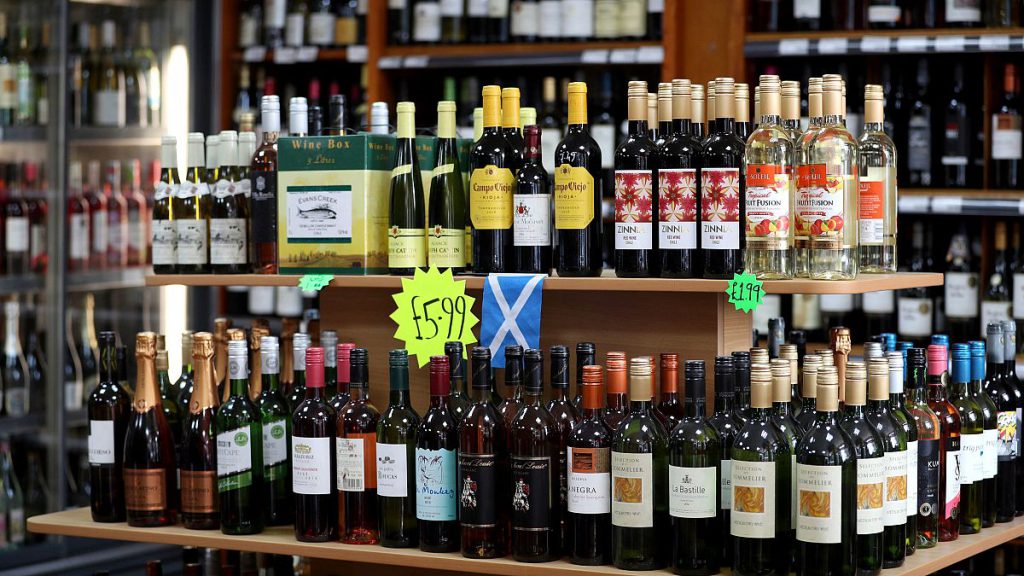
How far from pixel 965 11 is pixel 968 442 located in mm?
1915

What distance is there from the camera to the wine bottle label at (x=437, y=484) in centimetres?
234

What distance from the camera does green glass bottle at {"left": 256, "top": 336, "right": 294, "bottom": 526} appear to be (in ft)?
8.46

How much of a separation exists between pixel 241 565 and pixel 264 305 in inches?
78.6

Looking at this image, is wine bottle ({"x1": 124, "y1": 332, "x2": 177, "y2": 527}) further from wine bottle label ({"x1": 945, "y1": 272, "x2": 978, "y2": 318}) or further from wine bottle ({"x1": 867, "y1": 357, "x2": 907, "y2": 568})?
wine bottle label ({"x1": 945, "y1": 272, "x2": 978, "y2": 318})

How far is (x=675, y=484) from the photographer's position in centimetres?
215

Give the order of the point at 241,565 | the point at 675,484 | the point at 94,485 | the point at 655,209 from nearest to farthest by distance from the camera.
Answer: the point at 675,484 < the point at 655,209 < the point at 94,485 < the point at 241,565

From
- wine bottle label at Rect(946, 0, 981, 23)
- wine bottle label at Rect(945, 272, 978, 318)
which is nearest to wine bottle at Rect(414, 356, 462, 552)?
wine bottle label at Rect(945, 272, 978, 318)

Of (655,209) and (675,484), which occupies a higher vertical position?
(655,209)

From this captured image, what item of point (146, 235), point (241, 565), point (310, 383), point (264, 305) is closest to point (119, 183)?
point (146, 235)

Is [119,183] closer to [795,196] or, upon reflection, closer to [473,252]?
[473,252]

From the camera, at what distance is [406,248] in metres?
2.57

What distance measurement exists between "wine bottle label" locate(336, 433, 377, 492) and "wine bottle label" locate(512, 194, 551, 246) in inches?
18.3

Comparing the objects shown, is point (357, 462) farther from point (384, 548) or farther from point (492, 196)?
point (492, 196)

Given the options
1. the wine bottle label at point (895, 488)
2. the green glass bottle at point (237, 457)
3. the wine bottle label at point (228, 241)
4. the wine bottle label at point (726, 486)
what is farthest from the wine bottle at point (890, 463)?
the wine bottle label at point (228, 241)
